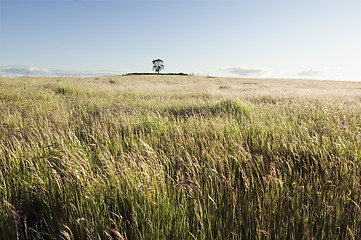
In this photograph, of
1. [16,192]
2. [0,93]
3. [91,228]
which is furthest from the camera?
[0,93]

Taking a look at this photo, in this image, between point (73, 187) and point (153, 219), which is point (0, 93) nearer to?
point (73, 187)

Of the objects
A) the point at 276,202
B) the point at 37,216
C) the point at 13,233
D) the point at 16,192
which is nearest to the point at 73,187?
the point at 37,216

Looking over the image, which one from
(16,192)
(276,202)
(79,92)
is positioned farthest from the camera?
(79,92)

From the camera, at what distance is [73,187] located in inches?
63.9

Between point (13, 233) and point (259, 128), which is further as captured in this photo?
point (259, 128)

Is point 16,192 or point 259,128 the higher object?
point 259,128


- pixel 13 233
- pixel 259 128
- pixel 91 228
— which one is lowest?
pixel 13 233

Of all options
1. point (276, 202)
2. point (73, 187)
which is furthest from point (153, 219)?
point (276, 202)

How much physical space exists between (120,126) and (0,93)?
22.8ft

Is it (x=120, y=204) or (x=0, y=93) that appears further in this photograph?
(x=0, y=93)

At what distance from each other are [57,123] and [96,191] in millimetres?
2763

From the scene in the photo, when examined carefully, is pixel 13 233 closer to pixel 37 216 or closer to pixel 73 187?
pixel 37 216

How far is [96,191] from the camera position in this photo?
62.9 inches

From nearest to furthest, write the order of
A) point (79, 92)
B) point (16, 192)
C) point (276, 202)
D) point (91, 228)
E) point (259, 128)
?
point (91, 228)
point (276, 202)
point (16, 192)
point (259, 128)
point (79, 92)
